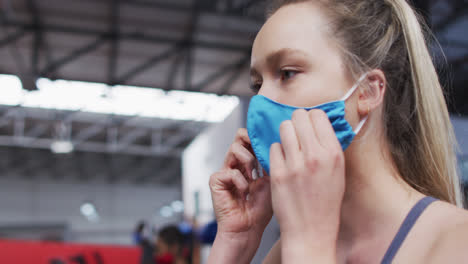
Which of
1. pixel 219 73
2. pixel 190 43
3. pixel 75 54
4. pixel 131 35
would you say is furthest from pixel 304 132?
pixel 219 73

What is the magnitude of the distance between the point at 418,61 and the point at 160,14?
6982 mm

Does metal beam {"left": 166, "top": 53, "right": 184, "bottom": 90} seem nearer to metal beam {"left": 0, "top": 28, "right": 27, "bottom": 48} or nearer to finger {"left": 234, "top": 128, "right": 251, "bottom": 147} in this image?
metal beam {"left": 0, "top": 28, "right": 27, "bottom": 48}

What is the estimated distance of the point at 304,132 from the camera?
0.81 m

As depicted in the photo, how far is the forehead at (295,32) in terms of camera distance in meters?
0.98

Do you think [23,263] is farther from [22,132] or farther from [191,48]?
[22,132]

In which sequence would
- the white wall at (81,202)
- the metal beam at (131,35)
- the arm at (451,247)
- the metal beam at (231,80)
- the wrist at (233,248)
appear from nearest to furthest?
the arm at (451,247)
the wrist at (233,248)
the metal beam at (131,35)
the metal beam at (231,80)
the white wall at (81,202)

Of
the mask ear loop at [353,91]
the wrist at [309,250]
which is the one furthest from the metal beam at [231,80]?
the wrist at [309,250]

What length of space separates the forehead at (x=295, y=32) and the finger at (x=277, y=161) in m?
0.27

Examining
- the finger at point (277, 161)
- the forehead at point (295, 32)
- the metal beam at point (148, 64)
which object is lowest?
the finger at point (277, 161)

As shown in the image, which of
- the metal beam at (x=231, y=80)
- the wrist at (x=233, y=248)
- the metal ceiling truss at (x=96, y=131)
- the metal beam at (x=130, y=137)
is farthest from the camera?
the metal beam at (x=130, y=137)

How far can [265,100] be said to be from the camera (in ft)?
3.27

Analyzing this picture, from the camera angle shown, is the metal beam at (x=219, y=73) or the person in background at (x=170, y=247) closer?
the person in background at (x=170, y=247)

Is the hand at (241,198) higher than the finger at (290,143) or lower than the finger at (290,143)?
lower

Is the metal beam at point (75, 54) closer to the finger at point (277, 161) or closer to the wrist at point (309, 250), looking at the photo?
the finger at point (277, 161)
